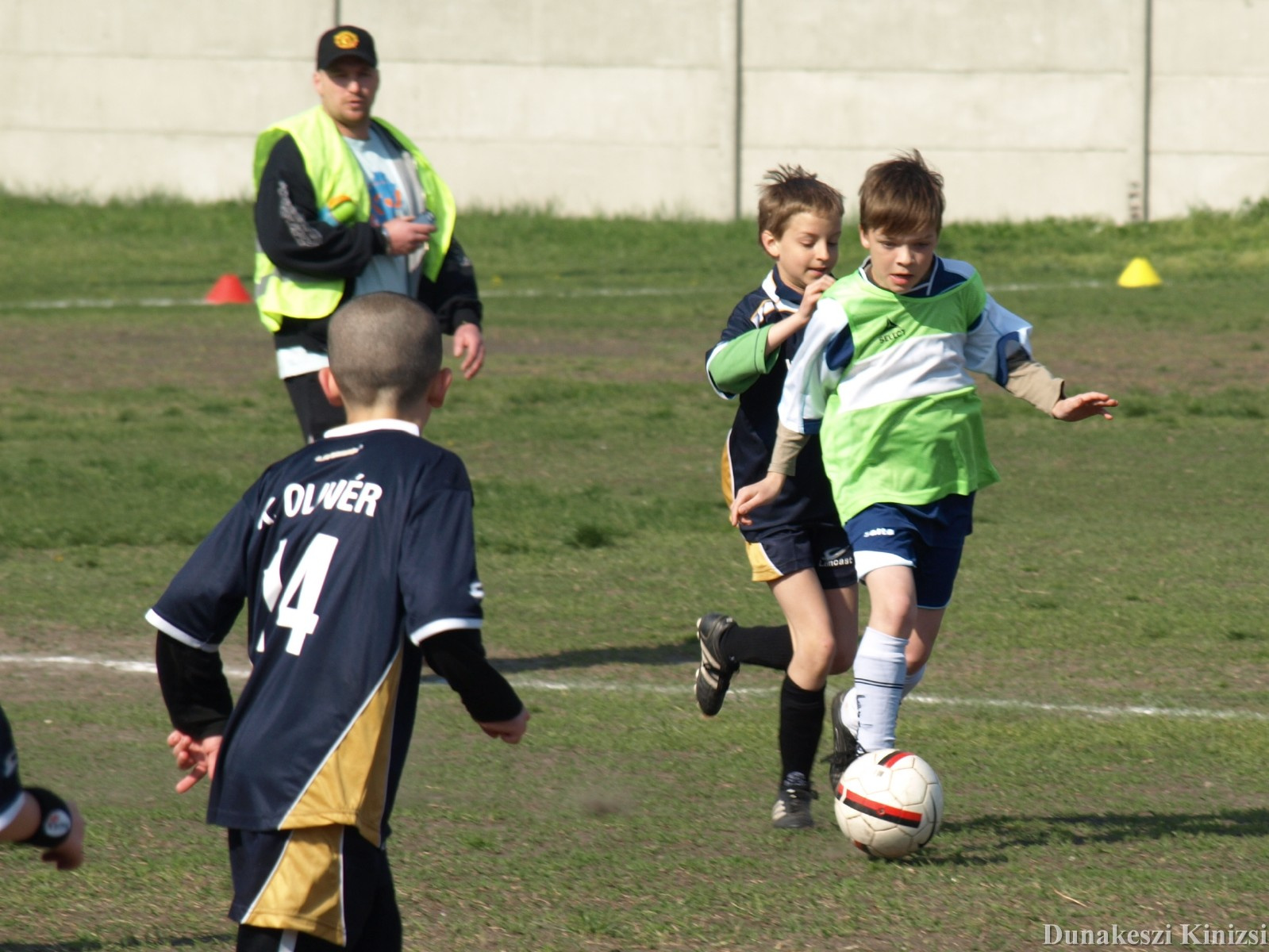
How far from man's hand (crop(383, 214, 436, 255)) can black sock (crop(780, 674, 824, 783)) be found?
216 cm

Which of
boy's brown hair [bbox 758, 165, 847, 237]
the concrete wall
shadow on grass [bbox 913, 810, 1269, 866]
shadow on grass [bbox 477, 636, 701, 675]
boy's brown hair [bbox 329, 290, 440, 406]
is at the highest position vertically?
the concrete wall

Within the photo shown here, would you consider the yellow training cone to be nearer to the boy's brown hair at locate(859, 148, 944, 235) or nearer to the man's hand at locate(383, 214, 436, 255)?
the man's hand at locate(383, 214, 436, 255)

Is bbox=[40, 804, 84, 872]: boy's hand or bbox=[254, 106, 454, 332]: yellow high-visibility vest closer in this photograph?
bbox=[40, 804, 84, 872]: boy's hand

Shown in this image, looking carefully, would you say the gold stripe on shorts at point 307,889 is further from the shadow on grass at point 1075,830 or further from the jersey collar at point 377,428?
the shadow on grass at point 1075,830

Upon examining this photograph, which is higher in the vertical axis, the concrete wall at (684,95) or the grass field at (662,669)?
the concrete wall at (684,95)

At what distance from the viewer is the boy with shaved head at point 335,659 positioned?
2.88 m

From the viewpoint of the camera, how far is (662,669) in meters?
6.25

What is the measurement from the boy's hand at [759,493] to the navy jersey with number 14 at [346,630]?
5.85ft

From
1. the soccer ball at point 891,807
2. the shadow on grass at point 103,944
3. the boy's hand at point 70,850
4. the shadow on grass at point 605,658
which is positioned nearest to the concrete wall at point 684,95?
the shadow on grass at point 605,658

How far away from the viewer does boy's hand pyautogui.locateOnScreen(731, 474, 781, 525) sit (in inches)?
183

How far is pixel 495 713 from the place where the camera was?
2930mm

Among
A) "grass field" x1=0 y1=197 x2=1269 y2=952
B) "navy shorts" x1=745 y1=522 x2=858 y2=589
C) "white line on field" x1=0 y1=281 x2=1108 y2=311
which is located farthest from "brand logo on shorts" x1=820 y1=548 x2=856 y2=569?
"white line on field" x1=0 y1=281 x2=1108 y2=311

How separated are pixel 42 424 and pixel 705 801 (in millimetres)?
7503

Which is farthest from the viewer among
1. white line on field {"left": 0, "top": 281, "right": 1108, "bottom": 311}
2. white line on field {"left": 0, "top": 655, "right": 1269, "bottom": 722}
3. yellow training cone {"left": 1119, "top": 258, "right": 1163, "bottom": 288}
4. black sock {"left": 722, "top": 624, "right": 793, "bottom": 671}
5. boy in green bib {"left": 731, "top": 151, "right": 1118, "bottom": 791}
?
yellow training cone {"left": 1119, "top": 258, "right": 1163, "bottom": 288}
